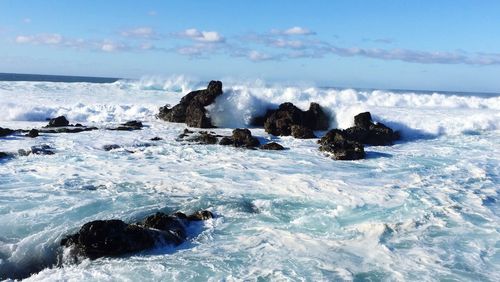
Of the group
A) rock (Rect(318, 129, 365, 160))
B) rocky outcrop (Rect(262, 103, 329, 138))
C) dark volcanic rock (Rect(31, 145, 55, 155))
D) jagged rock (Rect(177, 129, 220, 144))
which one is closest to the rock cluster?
rock (Rect(318, 129, 365, 160))

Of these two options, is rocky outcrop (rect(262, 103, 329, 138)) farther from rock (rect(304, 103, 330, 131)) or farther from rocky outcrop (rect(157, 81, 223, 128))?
rocky outcrop (rect(157, 81, 223, 128))

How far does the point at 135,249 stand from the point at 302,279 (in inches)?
103

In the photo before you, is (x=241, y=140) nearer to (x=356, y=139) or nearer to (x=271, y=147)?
(x=271, y=147)

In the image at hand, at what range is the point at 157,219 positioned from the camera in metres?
8.59

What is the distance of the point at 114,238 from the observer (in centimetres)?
758

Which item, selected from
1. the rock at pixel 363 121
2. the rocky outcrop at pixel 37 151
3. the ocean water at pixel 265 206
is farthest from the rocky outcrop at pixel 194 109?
the rocky outcrop at pixel 37 151

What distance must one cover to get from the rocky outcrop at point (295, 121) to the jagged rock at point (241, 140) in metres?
3.02

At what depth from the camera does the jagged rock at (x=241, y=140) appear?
17.9 meters

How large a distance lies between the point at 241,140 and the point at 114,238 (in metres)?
10.8

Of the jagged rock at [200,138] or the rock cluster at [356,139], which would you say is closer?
the rock cluster at [356,139]

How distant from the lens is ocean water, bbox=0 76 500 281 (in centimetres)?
726

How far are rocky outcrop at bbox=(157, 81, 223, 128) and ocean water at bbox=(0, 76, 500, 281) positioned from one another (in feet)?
11.7

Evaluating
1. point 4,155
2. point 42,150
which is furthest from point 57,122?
point 4,155

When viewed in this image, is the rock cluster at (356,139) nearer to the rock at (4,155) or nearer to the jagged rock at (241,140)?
Result: the jagged rock at (241,140)
